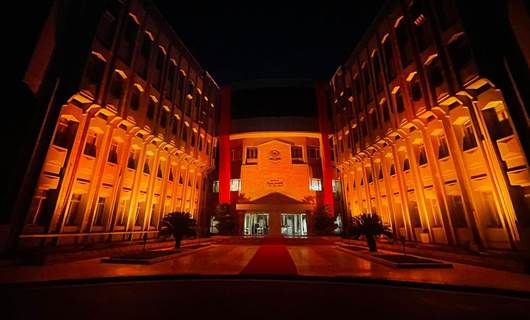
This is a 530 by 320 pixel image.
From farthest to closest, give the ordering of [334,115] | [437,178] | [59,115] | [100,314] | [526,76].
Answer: [334,115] < [437,178] < [59,115] < [526,76] < [100,314]

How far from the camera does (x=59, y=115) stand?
1216 centimetres

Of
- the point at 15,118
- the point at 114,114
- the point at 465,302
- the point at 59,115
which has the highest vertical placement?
the point at 114,114

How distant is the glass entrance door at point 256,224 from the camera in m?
28.3

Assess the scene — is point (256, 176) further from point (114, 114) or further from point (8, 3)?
Result: point (8, 3)

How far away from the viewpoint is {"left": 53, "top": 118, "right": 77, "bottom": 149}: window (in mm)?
13078

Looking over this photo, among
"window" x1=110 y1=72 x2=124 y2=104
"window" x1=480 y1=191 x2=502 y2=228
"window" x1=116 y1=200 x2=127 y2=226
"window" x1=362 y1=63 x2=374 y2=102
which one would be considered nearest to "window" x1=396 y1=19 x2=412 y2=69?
"window" x1=362 y1=63 x2=374 y2=102

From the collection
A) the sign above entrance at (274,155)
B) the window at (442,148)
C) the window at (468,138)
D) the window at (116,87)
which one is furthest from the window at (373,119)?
the window at (116,87)

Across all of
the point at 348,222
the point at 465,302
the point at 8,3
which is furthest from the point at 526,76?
the point at 8,3

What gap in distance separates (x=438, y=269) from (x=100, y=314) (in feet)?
32.4

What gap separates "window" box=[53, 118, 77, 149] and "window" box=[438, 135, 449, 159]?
21.6 m

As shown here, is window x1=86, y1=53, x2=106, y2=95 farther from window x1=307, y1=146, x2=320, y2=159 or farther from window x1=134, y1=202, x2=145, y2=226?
window x1=307, y1=146, x2=320, y2=159

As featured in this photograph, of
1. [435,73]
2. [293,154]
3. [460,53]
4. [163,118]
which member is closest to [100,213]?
[163,118]

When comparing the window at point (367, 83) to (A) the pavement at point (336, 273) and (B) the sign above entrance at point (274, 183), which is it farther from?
(A) the pavement at point (336, 273)

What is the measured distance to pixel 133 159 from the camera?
61.5ft
